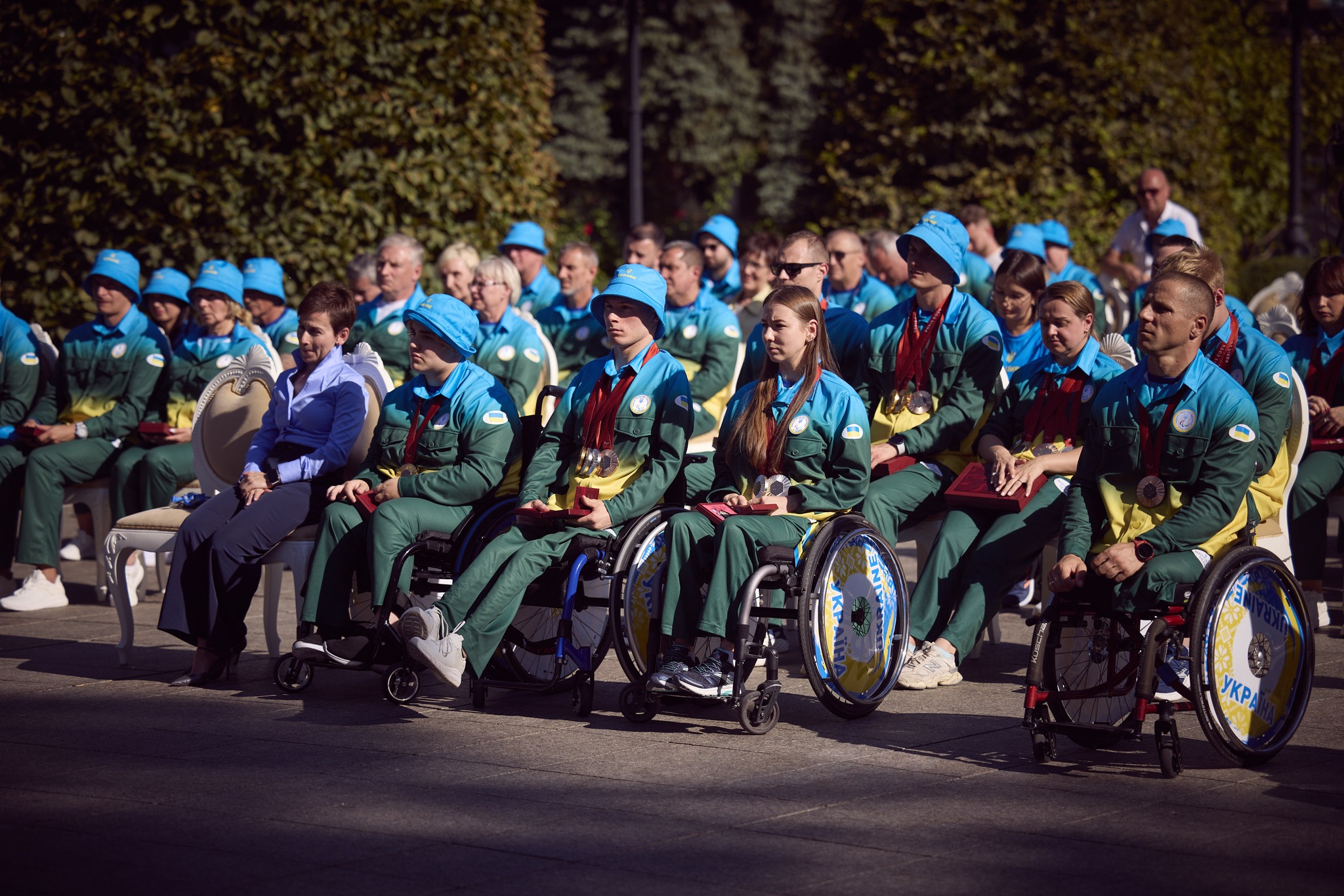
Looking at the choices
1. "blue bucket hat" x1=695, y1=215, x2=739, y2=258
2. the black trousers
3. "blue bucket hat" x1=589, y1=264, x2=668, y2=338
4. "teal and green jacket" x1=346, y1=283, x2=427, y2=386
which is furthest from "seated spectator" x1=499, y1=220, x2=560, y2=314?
"blue bucket hat" x1=589, y1=264, x2=668, y2=338

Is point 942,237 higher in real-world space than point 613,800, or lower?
higher

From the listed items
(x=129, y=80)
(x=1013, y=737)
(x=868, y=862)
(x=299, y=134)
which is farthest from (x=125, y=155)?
(x=868, y=862)

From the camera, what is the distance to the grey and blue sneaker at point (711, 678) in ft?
19.0

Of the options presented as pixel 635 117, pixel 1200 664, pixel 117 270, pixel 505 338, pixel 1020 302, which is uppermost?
pixel 635 117

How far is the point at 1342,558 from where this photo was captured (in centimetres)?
954

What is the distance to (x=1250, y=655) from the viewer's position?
5.26 m

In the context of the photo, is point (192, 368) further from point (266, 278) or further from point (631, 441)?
point (631, 441)

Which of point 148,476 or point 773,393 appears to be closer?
point 773,393

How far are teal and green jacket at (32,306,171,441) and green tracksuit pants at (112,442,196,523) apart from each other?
10.3 inches

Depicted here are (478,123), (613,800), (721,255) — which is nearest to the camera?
(613,800)

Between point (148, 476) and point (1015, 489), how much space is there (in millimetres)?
4891

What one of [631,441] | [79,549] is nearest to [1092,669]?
[631,441]

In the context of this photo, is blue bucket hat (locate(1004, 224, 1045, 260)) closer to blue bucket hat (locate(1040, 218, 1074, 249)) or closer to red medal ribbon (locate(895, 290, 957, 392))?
blue bucket hat (locate(1040, 218, 1074, 249))

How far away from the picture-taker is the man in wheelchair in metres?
5.34
